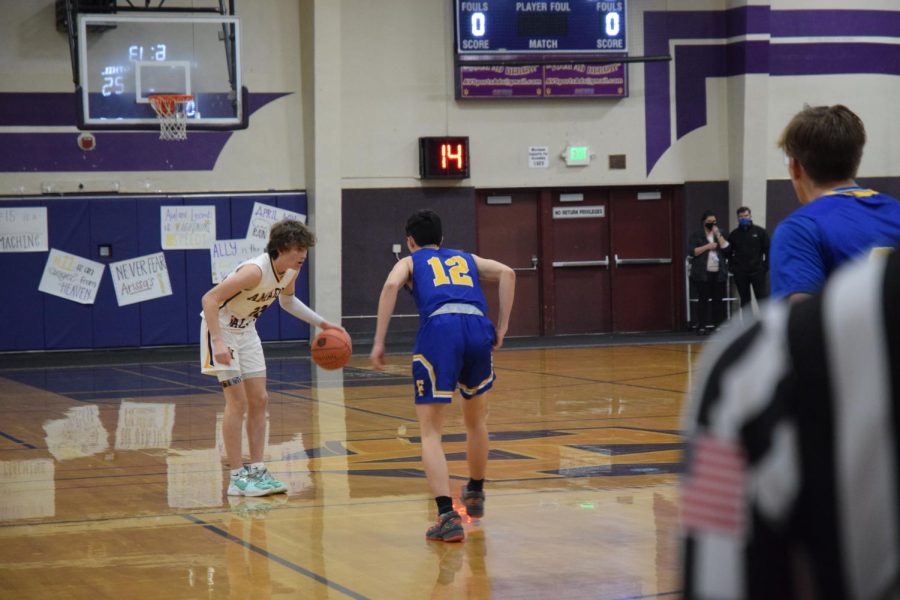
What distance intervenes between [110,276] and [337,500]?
1225 centimetres

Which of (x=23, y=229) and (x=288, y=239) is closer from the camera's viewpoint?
(x=288, y=239)

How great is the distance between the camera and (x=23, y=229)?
59.3ft

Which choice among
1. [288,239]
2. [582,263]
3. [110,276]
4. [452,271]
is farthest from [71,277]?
[452,271]

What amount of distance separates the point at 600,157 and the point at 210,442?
11.6m

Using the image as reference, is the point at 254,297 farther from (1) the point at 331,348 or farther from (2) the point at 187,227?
(2) the point at 187,227

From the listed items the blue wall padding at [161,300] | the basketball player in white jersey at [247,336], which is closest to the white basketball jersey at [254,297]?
the basketball player in white jersey at [247,336]

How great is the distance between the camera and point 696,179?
20.3 m

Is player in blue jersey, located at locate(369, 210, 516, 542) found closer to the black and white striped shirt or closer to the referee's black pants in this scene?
the black and white striped shirt

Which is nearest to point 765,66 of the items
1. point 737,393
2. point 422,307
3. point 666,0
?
point 666,0

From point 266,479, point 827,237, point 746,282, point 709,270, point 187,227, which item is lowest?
point 266,479

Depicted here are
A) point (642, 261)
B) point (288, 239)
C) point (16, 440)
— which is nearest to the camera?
point (288, 239)

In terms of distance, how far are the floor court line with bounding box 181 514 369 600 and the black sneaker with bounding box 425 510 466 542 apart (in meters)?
0.77

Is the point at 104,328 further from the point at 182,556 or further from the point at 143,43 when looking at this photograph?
the point at 182,556

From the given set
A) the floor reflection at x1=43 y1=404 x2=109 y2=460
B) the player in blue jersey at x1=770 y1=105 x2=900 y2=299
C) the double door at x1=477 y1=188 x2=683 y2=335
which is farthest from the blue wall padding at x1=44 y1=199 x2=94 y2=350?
the player in blue jersey at x1=770 y1=105 x2=900 y2=299
